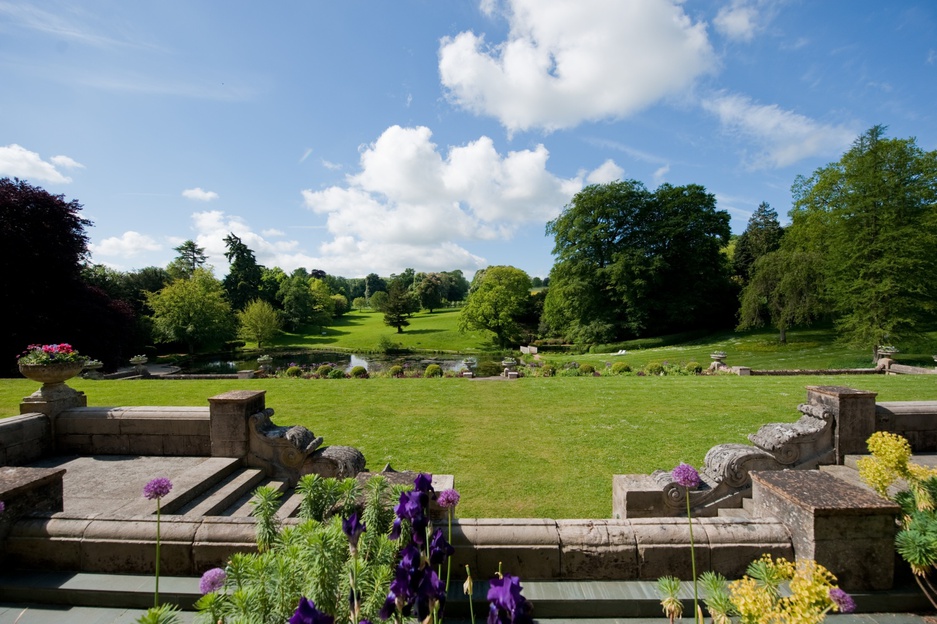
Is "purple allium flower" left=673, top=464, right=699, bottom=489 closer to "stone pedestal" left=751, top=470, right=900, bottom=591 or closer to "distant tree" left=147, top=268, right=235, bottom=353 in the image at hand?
"stone pedestal" left=751, top=470, right=900, bottom=591

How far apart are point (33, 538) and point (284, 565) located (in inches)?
122

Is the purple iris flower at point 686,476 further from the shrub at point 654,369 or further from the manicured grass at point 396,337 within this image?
the manicured grass at point 396,337

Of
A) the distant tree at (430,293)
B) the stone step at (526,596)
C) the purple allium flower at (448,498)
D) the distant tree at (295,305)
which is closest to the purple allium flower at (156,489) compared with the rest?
the stone step at (526,596)

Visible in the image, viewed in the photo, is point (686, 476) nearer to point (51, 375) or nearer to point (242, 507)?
point (242, 507)

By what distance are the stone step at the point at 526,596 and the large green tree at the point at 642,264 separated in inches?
1356

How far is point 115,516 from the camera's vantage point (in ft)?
12.2

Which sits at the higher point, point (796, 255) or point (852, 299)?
point (796, 255)

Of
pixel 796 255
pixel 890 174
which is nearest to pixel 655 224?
pixel 796 255

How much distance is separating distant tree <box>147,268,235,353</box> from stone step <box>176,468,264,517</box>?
41389 mm

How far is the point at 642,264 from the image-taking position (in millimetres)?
36281

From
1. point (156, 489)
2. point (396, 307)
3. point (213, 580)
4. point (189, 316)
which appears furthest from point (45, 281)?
point (396, 307)

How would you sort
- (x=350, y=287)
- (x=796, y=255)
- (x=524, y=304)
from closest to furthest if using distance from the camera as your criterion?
1. (x=796, y=255)
2. (x=524, y=304)
3. (x=350, y=287)

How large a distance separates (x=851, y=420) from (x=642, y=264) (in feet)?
106

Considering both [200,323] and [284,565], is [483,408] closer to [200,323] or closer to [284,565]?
[284,565]
